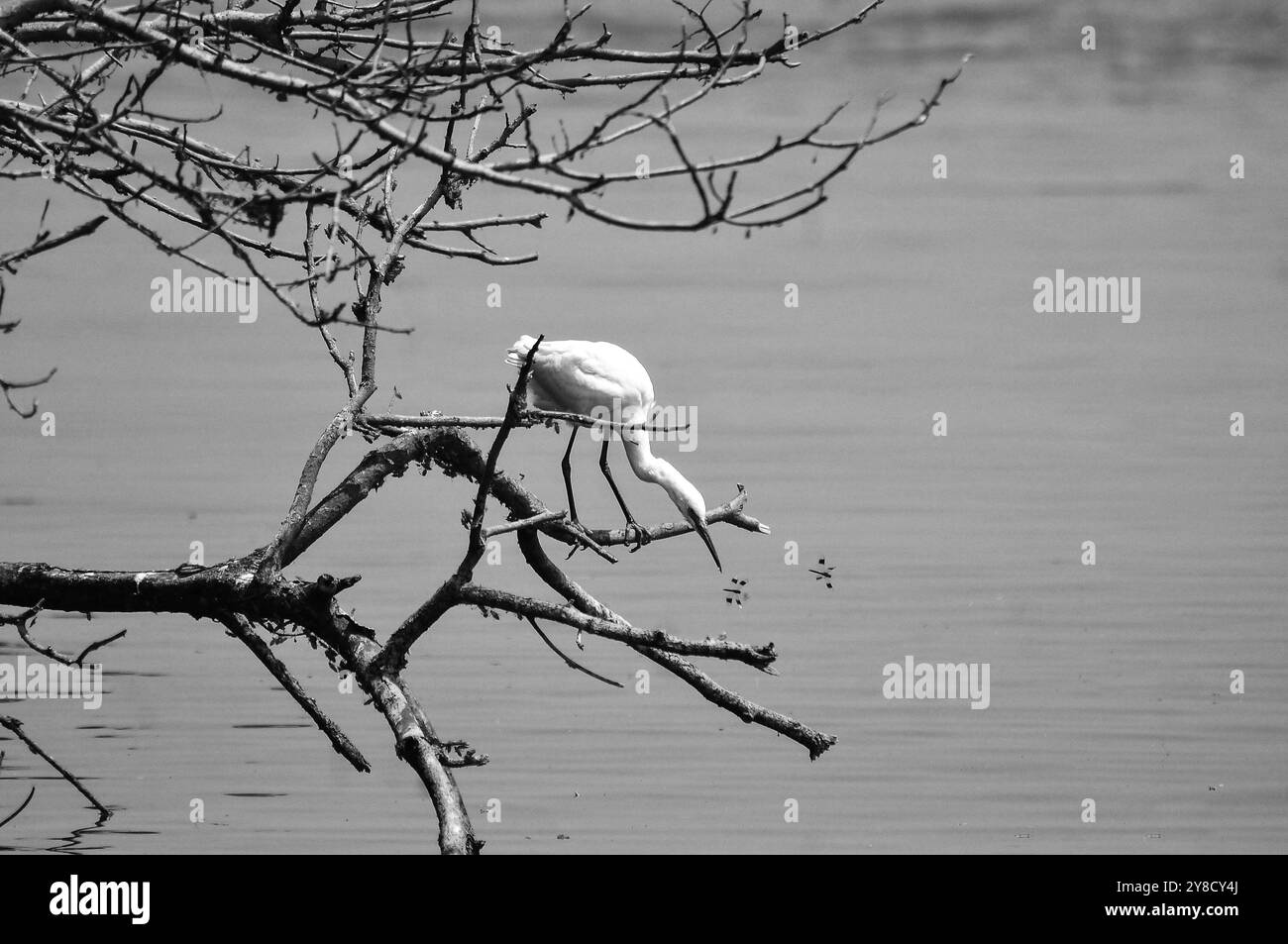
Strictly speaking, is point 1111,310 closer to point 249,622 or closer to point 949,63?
point 949,63

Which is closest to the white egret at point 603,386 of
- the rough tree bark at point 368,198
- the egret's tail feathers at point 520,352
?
the egret's tail feathers at point 520,352

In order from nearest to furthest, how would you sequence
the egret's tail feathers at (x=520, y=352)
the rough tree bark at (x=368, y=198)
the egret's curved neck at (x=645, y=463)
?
1. the rough tree bark at (x=368, y=198)
2. the egret's tail feathers at (x=520, y=352)
3. the egret's curved neck at (x=645, y=463)

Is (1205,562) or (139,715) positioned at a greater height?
(1205,562)

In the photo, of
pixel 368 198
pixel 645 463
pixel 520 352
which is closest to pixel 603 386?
pixel 645 463

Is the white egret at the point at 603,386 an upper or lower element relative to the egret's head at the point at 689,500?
upper

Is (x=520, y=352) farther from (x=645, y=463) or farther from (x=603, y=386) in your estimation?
(x=645, y=463)

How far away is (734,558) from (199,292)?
296 inches

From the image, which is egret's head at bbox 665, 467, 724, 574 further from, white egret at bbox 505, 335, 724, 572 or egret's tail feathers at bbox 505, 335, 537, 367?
egret's tail feathers at bbox 505, 335, 537, 367

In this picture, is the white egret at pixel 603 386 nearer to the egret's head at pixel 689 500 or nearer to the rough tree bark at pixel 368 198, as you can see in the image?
the egret's head at pixel 689 500

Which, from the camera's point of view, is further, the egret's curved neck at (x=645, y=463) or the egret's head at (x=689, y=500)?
the egret's curved neck at (x=645, y=463)

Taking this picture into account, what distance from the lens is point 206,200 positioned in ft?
12.6

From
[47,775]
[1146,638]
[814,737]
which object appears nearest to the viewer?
[814,737]

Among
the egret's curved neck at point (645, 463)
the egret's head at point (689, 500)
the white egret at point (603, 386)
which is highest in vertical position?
the white egret at point (603, 386)

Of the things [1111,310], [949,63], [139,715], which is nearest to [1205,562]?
[1111,310]
